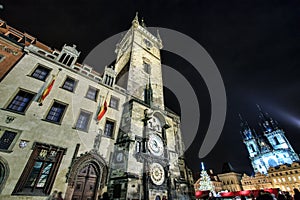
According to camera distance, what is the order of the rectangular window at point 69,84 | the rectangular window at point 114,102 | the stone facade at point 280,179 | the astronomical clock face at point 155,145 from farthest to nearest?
the stone facade at point 280,179 → the rectangular window at point 114,102 → the astronomical clock face at point 155,145 → the rectangular window at point 69,84

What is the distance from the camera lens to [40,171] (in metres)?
9.61

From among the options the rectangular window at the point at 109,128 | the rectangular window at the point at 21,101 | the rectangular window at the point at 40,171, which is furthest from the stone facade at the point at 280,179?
the rectangular window at the point at 21,101

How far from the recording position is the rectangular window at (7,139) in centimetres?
898

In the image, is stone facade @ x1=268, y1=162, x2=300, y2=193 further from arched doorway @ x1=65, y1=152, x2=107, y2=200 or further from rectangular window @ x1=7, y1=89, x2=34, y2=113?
rectangular window @ x1=7, y1=89, x2=34, y2=113

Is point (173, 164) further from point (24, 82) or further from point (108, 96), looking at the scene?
point (24, 82)

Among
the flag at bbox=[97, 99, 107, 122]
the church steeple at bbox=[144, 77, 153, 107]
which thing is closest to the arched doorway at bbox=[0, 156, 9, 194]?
the flag at bbox=[97, 99, 107, 122]

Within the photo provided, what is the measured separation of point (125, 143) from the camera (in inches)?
519

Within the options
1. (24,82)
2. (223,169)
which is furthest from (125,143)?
(223,169)

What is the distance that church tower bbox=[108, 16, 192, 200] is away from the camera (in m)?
11.7

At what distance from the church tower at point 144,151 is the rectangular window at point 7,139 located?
23.7 ft

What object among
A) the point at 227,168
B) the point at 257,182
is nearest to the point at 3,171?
the point at 257,182

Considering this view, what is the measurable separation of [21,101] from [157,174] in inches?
509

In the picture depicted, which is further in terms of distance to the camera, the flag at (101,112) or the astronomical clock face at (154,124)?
the astronomical clock face at (154,124)

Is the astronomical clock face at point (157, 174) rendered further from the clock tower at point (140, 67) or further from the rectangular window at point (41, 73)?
the rectangular window at point (41, 73)
